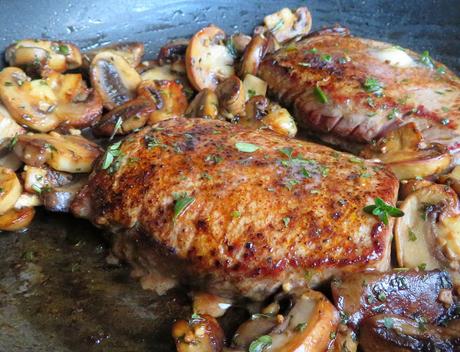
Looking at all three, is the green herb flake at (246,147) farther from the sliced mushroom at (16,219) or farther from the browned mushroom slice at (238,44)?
the browned mushroom slice at (238,44)

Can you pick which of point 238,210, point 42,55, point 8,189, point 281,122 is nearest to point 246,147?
point 238,210

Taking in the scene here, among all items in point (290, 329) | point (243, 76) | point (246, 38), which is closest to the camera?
point (290, 329)

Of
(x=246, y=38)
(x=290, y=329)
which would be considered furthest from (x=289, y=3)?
(x=290, y=329)

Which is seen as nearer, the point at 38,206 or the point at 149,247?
the point at 149,247

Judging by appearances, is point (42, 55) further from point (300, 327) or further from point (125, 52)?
point (300, 327)

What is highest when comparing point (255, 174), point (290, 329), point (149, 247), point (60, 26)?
point (60, 26)

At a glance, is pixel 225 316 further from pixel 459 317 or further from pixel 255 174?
pixel 459 317

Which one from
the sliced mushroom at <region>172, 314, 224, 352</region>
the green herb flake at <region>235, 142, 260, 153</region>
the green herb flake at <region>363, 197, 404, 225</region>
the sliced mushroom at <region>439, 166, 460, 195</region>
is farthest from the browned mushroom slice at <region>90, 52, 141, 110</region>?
the sliced mushroom at <region>439, 166, 460, 195</region>
